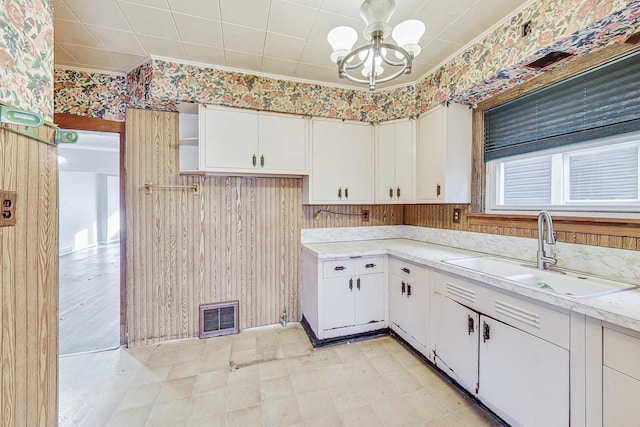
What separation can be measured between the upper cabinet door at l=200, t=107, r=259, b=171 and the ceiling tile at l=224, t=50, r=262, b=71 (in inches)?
15.8

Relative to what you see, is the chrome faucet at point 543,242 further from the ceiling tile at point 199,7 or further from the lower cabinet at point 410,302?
the ceiling tile at point 199,7

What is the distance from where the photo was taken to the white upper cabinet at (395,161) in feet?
9.05

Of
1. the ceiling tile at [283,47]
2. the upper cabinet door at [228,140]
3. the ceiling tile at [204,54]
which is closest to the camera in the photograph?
the ceiling tile at [283,47]

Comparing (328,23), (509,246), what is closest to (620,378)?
(509,246)

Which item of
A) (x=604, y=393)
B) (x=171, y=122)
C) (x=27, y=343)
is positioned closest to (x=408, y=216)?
(x=604, y=393)

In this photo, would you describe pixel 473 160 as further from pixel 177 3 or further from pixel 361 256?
pixel 177 3

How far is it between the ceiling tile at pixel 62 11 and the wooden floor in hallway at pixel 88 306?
2626 mm

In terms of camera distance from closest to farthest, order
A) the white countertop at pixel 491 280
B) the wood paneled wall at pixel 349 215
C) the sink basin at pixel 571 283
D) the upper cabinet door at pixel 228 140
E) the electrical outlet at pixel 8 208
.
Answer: the electrical outlet at pixel 8 208
the white countertop at pixel 491 280
the sink basin at pixel 571 283
the upper cabinet door at pixel 228 140
the wood paneled wall at pixel 349 215

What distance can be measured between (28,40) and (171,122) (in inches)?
59.2

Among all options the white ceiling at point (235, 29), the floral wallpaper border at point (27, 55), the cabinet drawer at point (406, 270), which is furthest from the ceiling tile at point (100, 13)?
the cabinet drawer at point (406, 270)

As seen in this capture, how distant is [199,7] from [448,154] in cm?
219

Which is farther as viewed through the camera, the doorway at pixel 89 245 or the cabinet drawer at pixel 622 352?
the doorway at pixel 89 245

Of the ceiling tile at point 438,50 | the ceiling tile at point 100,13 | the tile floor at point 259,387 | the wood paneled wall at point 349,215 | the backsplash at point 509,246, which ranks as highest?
the ceiling tile at point 438,50

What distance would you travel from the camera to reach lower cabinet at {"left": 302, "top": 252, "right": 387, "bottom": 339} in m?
2.48
